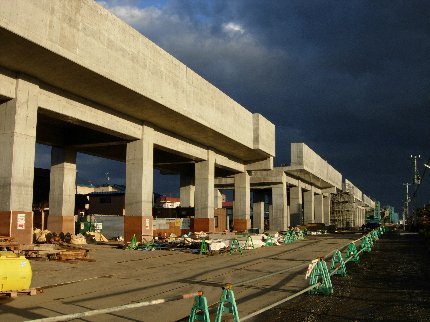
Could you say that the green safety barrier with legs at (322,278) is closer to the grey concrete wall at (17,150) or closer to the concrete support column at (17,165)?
the concrete support column at (17,165)

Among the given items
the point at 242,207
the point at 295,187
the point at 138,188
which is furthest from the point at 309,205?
the point at 138,188

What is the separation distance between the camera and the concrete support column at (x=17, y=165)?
21234 millimetres

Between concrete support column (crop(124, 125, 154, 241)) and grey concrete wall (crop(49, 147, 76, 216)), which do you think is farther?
grey concrete wall (crop(49, 147, 76, 216))

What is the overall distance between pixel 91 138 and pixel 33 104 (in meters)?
12.8

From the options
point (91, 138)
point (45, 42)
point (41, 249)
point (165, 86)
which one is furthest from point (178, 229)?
point (45, 42)

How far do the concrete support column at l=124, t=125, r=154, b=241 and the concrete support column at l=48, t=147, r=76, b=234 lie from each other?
17.3 ft

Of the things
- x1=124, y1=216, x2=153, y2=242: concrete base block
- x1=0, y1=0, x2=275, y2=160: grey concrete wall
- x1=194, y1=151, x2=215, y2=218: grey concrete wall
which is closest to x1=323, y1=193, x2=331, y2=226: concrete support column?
x1=194, y1=151, x2=215, y2=218: grey concrete wall

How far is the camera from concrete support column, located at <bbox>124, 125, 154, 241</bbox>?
3198 centimetres

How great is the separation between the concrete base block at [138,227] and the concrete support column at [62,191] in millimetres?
5286

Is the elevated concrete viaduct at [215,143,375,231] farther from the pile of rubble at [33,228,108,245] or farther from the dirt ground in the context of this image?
the dirt ground

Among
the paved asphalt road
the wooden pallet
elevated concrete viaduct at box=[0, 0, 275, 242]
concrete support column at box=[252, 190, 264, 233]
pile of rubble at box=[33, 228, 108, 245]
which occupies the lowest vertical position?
the paved asphalt road

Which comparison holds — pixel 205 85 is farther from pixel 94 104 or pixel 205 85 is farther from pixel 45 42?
pixel 45 42

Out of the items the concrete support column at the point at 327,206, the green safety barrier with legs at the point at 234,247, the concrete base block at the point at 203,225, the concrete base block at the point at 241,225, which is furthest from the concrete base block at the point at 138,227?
the concrete support column at the point at 327,206

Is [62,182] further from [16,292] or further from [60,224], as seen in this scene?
[16,292]
